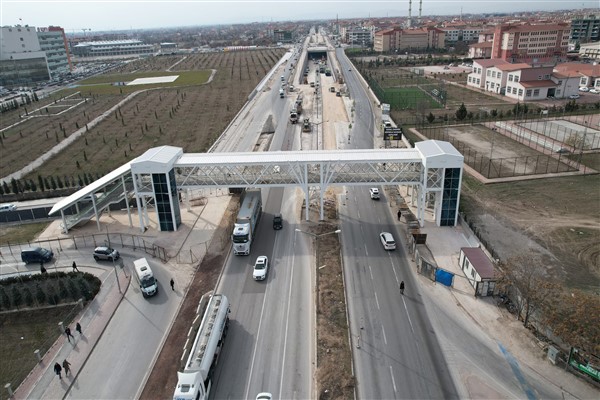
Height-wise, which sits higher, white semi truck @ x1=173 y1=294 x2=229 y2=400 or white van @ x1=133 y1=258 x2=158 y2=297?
white semi truck @ x1=173 y1=294 x2=229 y2=400

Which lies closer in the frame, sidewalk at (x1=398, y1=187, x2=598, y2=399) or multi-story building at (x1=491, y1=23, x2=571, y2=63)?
sidewalk at (x1=398, y1=187, x2=598, y2=399)

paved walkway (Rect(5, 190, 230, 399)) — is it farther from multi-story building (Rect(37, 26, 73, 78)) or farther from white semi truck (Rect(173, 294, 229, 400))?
multi-story building (Rect(37, 26, 73, 78))

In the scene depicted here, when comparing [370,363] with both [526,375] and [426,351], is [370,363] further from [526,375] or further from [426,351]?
[526,375]

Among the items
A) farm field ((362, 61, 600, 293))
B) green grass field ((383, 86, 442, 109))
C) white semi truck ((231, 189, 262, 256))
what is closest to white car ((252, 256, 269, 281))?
white semi truck ((231, 189, 262, 256))

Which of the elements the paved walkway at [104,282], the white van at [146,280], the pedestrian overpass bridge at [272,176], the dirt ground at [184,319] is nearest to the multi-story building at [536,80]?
the pedestrian overpass bridge at [272,176]

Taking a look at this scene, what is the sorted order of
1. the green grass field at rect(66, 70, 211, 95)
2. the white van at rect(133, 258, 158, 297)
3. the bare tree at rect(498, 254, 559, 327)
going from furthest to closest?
the green grass field at rect(66, 70, 211, 95) < the white van at rect(133, 258, 158, 297) < the bare tree at rect(498, 254, 559, 327)

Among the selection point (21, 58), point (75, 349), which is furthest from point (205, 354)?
point (21, 58)

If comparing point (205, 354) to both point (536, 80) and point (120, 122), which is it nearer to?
point (120, 122)
